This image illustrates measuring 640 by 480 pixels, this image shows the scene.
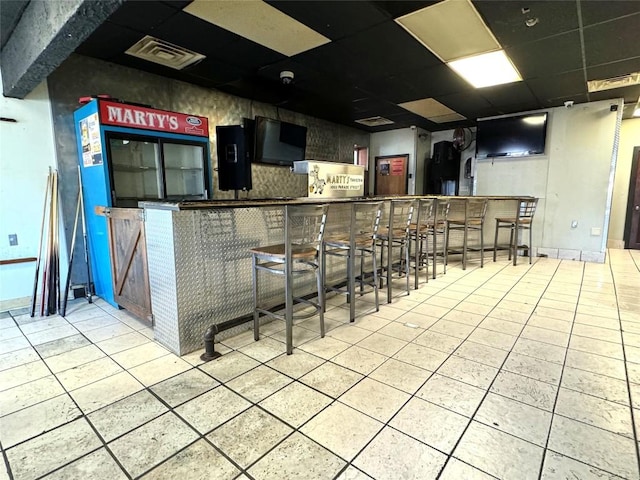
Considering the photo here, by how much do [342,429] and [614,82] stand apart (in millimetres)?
6175

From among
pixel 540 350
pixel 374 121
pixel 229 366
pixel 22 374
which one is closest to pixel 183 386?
pixel 229 366

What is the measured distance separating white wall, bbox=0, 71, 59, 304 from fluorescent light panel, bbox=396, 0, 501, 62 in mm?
3855

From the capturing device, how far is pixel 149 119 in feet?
11.8

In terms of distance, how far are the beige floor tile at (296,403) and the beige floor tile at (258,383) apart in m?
0.05

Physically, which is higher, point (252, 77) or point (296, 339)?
point (252, 77)

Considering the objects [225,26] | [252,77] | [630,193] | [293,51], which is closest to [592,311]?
[293,51]

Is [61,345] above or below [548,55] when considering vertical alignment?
below

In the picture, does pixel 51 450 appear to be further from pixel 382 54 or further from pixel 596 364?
pixel 382 54

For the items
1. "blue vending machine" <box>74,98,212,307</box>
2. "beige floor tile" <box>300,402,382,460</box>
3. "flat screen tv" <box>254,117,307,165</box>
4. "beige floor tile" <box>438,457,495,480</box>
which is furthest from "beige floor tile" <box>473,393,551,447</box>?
"flat screen tv" <box>254,117,307,165</box>

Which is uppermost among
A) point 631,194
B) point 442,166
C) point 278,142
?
point 278,142

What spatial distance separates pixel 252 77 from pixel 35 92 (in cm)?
244

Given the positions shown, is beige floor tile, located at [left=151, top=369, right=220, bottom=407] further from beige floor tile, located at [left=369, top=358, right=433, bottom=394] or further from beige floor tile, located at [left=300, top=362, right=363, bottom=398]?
beige floor tile, located at [left=369, top=358, right=433, bottom=394]

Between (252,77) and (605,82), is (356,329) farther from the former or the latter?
(605,82)

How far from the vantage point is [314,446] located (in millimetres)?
1556
